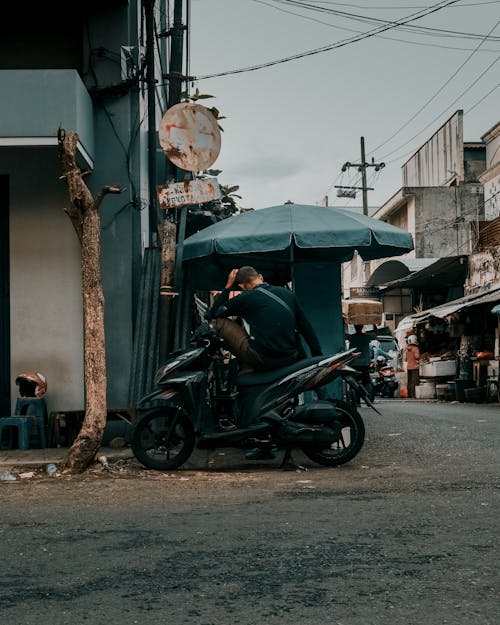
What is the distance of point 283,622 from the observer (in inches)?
140

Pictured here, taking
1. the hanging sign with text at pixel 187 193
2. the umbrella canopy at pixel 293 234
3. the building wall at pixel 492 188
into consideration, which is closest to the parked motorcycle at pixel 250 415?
the umbrella canopy at pixel 293 234

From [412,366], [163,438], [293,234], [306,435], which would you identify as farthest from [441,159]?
[163,438]

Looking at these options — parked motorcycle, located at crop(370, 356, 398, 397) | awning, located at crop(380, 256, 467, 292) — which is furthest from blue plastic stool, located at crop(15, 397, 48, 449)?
parked motorcycle, located at crop(370, 356, 398, 397)

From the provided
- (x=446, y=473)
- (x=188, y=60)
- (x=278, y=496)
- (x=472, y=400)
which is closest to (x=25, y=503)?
(x=278, y=496)

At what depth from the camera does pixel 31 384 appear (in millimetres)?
10875

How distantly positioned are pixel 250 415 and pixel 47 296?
3.79 metres

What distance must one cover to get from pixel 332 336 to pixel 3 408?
4467mm

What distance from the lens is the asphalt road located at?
3.73m

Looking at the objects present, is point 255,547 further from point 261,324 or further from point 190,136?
point 190,136

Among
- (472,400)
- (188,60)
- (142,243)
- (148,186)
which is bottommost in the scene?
(472,400)

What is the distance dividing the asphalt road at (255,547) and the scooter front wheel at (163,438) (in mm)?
228

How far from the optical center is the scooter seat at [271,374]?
28.8 feet

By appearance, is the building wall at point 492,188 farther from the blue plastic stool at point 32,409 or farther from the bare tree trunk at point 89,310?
the bare tree trunk at point 89,310

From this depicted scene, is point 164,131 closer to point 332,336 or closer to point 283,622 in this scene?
point 332,336
